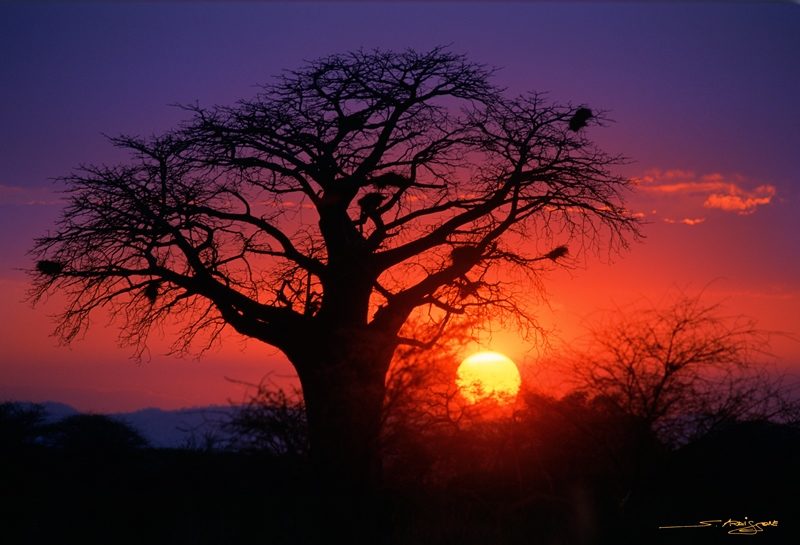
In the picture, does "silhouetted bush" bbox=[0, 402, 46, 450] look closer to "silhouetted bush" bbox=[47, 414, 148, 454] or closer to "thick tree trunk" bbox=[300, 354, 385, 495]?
"silhouetted bush" bbox=[47, 414, 148, 454]

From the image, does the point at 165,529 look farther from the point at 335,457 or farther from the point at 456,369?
the point at 456,369

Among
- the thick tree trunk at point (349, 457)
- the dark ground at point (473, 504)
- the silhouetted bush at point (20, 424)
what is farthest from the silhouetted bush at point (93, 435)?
the thick tree trunk at point (349, 457)

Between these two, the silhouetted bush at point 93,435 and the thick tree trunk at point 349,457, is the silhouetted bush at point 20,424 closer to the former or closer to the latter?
the silhouetted bush at point 93,435

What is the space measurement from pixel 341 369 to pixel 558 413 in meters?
2.77

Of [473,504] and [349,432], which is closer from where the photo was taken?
[349,432]

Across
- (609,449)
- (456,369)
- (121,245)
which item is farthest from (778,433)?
(121,245)

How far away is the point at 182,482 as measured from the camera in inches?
517
